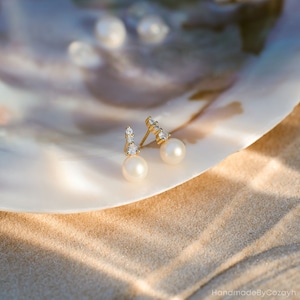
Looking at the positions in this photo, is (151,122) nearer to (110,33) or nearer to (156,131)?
(156,131)

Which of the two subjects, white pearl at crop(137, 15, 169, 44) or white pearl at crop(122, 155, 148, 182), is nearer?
white pearl at crop(122, 155, 148, 182)

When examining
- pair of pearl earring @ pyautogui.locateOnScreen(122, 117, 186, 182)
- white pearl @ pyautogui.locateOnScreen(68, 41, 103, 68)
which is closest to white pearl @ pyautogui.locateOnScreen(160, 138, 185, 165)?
pair of pearl earring @ pyautogui.locateOnScreen(122, 117, 186, 182)

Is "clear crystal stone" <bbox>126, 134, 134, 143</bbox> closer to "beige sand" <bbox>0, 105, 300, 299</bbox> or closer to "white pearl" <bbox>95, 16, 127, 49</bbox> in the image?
"beige sand" <bbox>0, 105, 300, 299</bbox>

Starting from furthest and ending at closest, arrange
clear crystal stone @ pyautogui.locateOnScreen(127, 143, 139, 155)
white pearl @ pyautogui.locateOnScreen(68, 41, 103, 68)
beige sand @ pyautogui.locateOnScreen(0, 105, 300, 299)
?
1. white pearl @ pyautogui.locateOnScreen(68, 41, 103, 68)
2. clear crystal stone @ pyautogui.locateOnScreen(127, 143, 139, 155)
3. beige sand @ pyautogui.locateOnScreen(0, 105, 300, 299)

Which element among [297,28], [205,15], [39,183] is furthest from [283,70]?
[39,183]

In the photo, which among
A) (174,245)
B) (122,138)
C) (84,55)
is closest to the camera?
(174,245)

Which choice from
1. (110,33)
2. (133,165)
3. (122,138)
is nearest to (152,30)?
(110,33)

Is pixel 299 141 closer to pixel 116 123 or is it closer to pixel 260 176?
pixel 260 176

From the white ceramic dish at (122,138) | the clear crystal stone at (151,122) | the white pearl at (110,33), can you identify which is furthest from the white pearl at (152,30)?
the clear crystal stone at (151,122)
